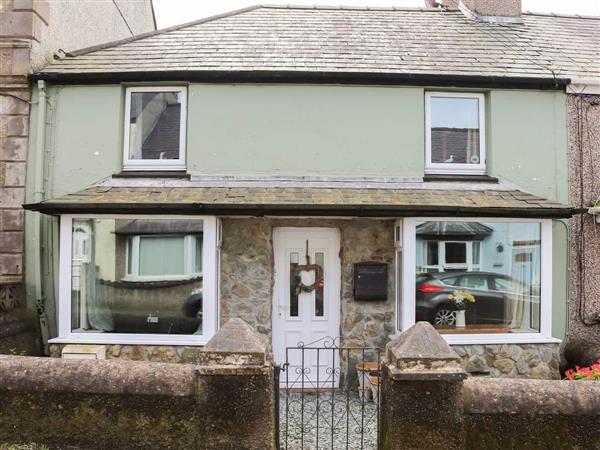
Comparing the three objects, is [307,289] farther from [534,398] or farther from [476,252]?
[534,398]

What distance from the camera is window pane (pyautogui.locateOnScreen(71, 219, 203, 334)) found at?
7.11 m

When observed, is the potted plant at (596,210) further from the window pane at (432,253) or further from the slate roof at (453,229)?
the window pane at (432,253)

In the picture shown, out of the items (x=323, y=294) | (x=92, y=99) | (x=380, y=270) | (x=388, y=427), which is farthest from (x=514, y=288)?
(x=92, y=99)

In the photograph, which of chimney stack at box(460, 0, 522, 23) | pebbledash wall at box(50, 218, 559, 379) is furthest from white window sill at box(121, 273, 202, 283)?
chimney stack at box(460, 0, 522, 23)

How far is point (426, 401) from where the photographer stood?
3.67 metres

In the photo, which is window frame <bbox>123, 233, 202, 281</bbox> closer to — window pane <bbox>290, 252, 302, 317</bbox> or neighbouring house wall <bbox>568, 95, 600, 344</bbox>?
window pane <bbox>290, 252, 302, 317</bbox>

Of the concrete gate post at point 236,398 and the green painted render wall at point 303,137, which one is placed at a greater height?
the green painted render wall at point 303,137

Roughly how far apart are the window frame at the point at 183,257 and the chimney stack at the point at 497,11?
7501 mm

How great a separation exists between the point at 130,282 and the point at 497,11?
8.80 meters

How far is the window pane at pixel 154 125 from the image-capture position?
313 inches

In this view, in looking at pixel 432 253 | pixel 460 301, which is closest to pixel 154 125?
pixel 432 253

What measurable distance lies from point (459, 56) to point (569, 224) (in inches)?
131

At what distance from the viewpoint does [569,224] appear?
7.82 meters

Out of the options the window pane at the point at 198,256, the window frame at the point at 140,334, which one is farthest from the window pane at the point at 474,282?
the window pane at the point at 198,256
